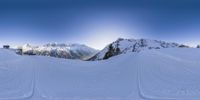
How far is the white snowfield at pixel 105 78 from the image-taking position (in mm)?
5566

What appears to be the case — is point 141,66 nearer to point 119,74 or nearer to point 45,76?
point 119,74

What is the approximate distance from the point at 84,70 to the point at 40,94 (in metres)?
1.92

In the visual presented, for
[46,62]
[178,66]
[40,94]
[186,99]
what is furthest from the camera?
[46,62]

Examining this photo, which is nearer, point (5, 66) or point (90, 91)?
point (90, 91)

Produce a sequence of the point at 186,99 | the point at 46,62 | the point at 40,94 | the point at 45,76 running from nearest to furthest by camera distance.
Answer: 1. the point at 186,99
2. the point at 40,94
3. the point at 45,76
4. the point at 46,62

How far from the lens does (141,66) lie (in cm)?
701

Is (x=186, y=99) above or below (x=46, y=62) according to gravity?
below

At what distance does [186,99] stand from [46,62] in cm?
394

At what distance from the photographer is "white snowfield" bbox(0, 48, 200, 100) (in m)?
5.57

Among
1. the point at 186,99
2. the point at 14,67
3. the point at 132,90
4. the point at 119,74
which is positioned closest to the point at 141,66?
the point at 119,74

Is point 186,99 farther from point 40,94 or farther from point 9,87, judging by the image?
point 9,87

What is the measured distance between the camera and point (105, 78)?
261 inches

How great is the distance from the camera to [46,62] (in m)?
7.59

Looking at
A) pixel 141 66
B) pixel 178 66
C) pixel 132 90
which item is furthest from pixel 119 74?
pixel 178 66
